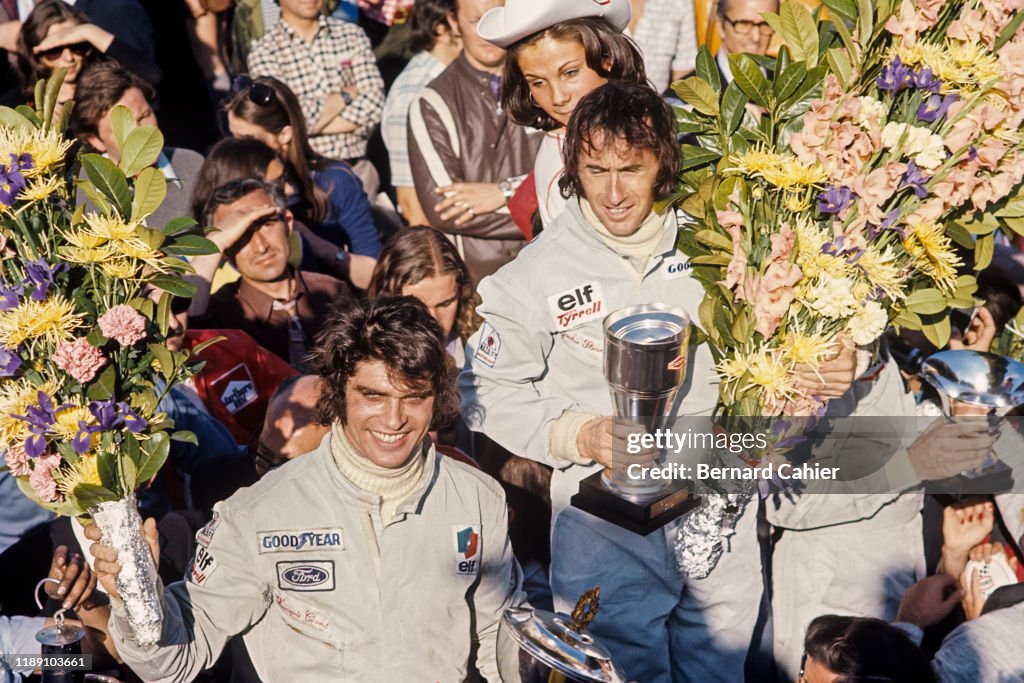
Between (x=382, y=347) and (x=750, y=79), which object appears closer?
(x=382, y=347)

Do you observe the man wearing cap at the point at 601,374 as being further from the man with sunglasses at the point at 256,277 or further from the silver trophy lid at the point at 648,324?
the man with sunglasses at the point at 256,277

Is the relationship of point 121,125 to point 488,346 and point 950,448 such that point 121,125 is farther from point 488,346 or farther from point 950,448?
point 950,448

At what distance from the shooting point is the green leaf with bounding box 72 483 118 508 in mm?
3139

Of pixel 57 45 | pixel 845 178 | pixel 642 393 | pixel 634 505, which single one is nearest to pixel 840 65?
pixel 845 178

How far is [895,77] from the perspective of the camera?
3611 mm

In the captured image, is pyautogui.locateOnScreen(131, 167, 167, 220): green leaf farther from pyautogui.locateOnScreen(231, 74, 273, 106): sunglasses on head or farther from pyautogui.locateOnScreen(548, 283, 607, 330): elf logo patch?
pyautogui.locateOnScreen(231, 74, 273, 106): sunglasses on head

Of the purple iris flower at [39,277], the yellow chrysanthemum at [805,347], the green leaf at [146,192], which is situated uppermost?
the green leaf at [146,192]

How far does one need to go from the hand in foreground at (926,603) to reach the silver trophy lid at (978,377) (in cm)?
80

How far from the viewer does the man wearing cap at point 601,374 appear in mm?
3703

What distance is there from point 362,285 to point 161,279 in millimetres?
2576

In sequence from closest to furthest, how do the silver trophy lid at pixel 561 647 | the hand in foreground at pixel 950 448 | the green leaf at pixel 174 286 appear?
the silver trophy lid at pixel 561 647
the green leaf at pixel 174 286
the hand in foreground at pixel 950 448

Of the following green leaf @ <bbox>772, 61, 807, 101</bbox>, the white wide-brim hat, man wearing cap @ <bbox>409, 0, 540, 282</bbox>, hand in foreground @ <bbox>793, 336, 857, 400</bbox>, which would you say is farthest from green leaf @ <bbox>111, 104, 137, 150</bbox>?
man wearing cap @ <bbox>409, 0, 540, 282</bbox>

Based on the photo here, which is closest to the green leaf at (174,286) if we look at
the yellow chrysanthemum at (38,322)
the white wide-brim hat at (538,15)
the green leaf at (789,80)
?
the yellow chrysanthemum at (38,322)

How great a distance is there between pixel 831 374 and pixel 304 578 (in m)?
1.65
